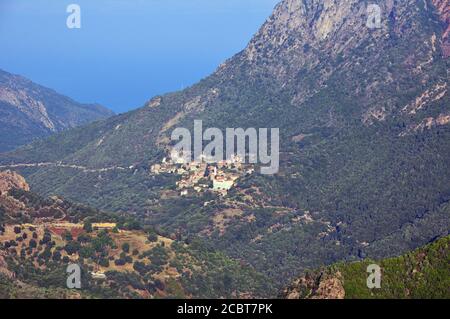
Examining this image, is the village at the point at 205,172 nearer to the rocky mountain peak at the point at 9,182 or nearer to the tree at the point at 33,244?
the rocky mountain peak at the point at 9,182

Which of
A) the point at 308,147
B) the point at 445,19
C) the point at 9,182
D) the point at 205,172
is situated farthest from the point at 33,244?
the point at 445,19

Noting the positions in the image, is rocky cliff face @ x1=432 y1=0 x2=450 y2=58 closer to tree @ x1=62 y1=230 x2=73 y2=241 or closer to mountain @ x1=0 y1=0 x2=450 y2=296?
mountain @ x1=0 y1=0 x2=450 y2=296

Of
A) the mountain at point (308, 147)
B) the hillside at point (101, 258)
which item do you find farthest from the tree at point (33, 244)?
the mountain at point (308, 147)

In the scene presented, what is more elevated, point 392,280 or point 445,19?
point 445,19

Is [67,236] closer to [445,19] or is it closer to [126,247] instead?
[126,247]
